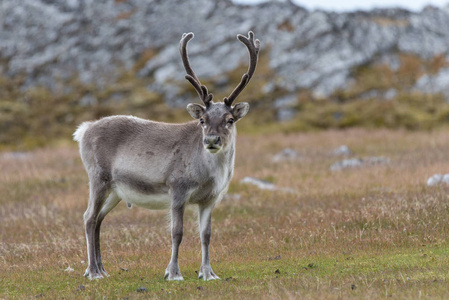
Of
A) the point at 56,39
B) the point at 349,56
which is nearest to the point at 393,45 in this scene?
the point at 349,56

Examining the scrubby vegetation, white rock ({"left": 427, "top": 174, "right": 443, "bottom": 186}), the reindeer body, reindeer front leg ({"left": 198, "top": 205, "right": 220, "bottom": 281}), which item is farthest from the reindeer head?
the scrubby vegetation

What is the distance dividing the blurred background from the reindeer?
97.9ft

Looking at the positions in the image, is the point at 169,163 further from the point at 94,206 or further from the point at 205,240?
the point at 94,206

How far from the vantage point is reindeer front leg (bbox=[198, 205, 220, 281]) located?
1005 centimetres

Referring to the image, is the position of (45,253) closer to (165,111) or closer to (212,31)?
(165,111)

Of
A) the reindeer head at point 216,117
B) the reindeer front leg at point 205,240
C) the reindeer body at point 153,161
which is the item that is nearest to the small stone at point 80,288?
the reindeer body at point 153,161

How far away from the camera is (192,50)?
58.0 m

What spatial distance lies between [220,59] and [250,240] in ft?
145

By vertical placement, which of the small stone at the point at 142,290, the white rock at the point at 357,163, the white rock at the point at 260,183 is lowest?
the white rock at the point at 357,163

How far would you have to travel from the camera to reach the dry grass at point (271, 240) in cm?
897

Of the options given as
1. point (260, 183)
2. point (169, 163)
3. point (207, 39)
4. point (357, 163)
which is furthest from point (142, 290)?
point (207, 39)

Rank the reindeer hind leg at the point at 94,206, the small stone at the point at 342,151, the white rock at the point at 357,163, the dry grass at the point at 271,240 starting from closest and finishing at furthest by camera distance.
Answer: the dry grass at the point at 271,240, the reindeer hind leg at the point at 94,206, the white rock at the point at 357,163, the small stone at the point at 342,151

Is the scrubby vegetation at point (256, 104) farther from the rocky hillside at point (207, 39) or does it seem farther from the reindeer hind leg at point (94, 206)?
the reindeer hind leg at point (94, 206)

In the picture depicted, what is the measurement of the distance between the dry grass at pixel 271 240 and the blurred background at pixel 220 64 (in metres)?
20.7
